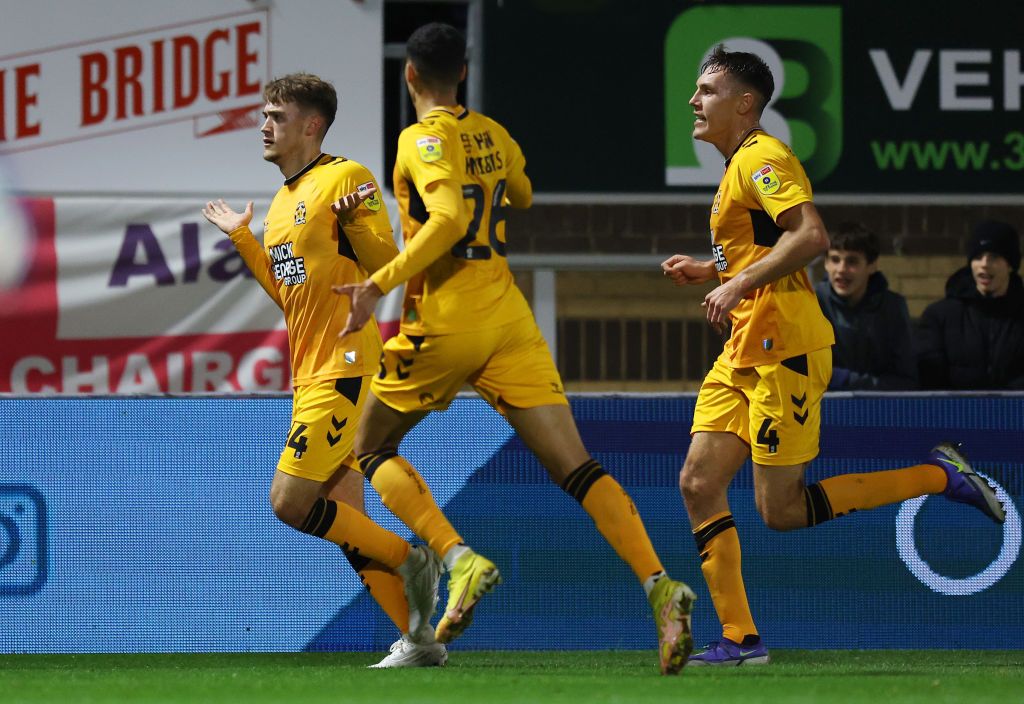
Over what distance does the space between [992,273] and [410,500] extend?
11.9 feet

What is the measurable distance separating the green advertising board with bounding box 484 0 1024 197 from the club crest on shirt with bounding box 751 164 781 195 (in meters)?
4.96

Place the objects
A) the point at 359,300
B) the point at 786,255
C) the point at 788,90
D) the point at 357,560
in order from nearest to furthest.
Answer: the point at 359,300
the point at 786,255
the point at 357,560
the point at 788,90

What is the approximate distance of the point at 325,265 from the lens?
6.41m

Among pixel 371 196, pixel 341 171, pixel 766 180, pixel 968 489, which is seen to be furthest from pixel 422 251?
pixel 968 489

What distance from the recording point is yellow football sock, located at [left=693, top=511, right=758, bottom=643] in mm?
6566

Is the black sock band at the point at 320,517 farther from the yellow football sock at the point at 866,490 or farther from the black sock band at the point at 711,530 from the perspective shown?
the yellow football sock at the point at 866,490

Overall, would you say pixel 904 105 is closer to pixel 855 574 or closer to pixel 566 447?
pixel 855 574

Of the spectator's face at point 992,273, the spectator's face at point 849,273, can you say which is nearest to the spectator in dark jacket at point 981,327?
the spectator's face at point 992,273

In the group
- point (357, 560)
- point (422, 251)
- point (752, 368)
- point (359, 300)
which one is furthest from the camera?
point (357, 560)

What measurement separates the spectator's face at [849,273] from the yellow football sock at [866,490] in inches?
68.1

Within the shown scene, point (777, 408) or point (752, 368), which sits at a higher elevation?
point (752, 368)

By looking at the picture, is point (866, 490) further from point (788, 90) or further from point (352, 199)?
point (788, 90)

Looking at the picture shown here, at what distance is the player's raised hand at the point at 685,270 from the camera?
645 cm

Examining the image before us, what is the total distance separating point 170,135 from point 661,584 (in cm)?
596
